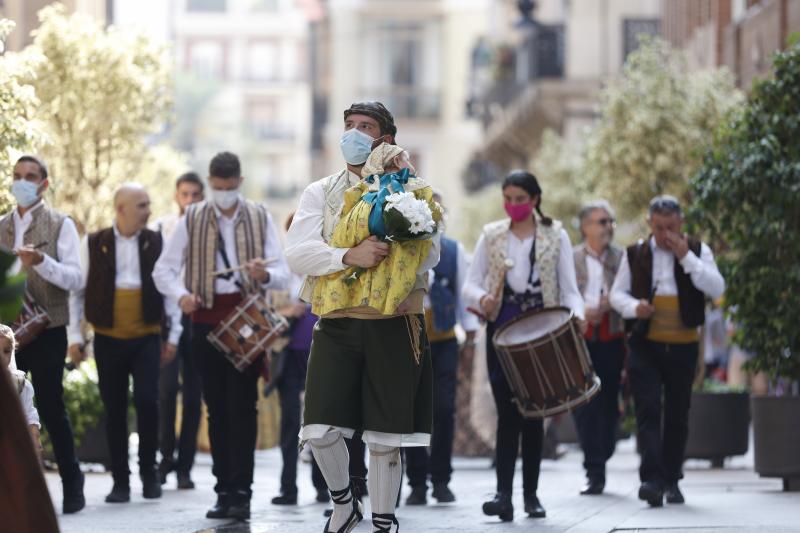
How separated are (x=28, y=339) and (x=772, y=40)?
54.6 feet

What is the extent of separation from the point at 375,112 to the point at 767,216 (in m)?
4.94

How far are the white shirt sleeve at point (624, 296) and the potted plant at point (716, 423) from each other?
13.8ft

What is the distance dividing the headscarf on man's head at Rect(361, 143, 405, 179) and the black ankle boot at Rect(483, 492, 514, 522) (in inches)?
112

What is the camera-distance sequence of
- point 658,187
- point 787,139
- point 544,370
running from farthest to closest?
point 658,187
point 787,139
point 544,370

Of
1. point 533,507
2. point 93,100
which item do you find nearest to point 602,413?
point 533,507

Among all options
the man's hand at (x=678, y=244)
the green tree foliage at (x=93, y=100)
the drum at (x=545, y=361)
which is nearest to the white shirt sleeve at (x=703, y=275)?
the man's hand at (x=678, y=244)

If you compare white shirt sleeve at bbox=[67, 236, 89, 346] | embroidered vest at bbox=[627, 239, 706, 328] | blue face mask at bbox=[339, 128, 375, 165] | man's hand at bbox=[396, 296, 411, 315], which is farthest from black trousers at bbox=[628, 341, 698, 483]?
blue face mask at bbox=[339, 128, 375, 165]

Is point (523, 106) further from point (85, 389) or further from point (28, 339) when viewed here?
point (28, 339)

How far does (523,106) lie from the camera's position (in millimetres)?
43188

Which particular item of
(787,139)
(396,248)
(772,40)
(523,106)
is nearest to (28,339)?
(396,248)

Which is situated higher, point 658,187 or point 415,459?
point 658,187

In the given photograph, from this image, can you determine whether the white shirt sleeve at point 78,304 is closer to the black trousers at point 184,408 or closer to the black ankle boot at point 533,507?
the black trousers at point 184,408

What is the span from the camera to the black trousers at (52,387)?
1127cm

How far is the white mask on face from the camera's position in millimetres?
11297
